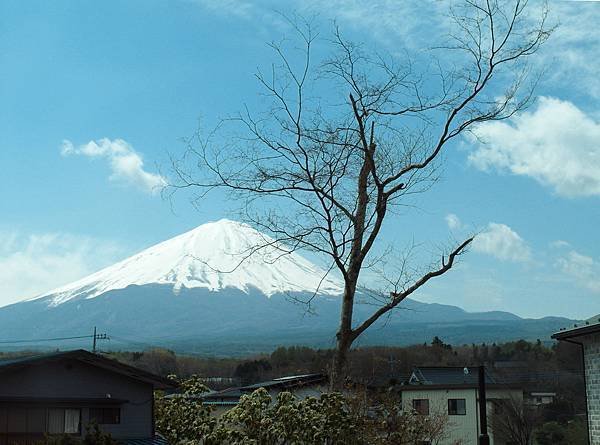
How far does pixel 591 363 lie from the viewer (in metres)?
12.4

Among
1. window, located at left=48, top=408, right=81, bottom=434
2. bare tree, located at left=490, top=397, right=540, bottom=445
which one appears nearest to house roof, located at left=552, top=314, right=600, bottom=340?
window, located at left=48, top=408, right=81, bottom=434

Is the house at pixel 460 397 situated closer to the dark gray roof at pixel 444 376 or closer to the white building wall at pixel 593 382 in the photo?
the dark gray roof at pixel 444 376

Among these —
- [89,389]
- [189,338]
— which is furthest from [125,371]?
[189,338]

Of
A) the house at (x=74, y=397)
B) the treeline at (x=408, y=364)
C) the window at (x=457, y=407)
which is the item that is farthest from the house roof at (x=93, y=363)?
the window at (x=457, y=407)

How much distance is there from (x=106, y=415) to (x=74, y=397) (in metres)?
0.74

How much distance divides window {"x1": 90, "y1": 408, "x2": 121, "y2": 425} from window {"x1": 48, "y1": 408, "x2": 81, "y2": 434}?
356 millimetres

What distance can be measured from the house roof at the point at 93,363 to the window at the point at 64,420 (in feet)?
2.94

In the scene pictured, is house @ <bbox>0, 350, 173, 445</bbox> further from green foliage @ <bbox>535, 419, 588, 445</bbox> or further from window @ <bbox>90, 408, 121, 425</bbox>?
green foliage @ <bbox>535, 419, 588, 445</bbox>

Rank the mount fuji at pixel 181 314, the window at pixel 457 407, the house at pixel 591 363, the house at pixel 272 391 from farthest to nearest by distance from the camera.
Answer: the mount fuji at pixel 181 314, the window at pixel 457 407, the house at pixel 272 391, the house at pixel 591 363

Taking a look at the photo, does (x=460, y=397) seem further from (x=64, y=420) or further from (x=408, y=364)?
(x=64, y=420)

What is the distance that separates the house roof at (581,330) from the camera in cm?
1165

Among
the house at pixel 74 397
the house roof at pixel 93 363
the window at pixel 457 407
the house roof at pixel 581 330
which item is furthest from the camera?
the window at pixel 457 407

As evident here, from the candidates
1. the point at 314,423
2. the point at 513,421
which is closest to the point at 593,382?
the point at 314,423

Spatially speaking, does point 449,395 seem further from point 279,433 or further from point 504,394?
point 279,433
